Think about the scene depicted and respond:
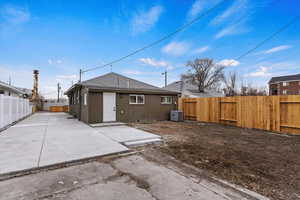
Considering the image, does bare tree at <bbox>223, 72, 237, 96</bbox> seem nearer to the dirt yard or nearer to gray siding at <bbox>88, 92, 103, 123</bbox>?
the dirt yard

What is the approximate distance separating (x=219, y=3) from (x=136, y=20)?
4.87 meters

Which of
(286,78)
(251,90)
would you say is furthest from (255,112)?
(286,78)

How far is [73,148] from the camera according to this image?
416 centimetres

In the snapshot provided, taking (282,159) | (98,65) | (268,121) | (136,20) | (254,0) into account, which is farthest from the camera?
(98,65)

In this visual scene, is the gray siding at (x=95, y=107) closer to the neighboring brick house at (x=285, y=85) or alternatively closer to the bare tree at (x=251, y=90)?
the bare tree at (x=251, y=90)

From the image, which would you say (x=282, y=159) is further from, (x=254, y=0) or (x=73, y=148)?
(x=254, y=0)

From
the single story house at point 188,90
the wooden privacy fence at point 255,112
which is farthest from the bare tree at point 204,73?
the wooden privacy fence at point 255,112

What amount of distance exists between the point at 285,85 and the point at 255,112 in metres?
37.1

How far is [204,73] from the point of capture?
2641cm

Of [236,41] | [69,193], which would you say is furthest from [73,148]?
[236,41]

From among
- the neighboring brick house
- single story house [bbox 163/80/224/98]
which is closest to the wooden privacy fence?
single story house [bbox 163/80/224/98]

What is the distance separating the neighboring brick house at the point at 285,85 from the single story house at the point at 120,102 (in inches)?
1449

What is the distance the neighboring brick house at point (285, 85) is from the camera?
31.6 m

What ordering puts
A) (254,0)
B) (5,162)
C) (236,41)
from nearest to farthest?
(5,162) < (254,0) < (236,41)
